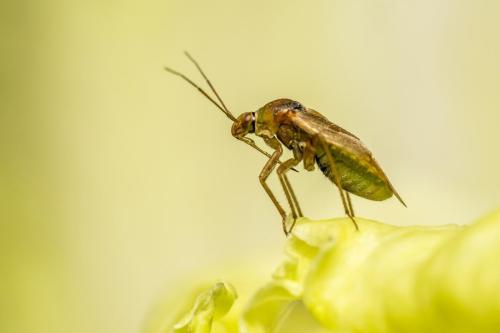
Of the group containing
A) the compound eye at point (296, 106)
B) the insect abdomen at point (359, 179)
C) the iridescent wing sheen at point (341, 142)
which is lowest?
the insect abdomen at point (359, 179)

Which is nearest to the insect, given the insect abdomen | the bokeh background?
the insect abdomen

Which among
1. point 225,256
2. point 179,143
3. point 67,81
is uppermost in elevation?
point 67,81

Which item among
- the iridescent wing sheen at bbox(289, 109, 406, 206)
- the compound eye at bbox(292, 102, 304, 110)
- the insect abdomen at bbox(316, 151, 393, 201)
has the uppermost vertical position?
the compound eye at bbox(292, 102, 304, 110)

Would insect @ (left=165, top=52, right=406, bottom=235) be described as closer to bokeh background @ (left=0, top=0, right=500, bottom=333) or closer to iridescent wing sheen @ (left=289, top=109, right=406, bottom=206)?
iridescent wing sheen @ (left=289, top=109, right=406, bottom=206)

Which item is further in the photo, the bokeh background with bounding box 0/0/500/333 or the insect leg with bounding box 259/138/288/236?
the bokeh background with bounding box 0/0/500/333

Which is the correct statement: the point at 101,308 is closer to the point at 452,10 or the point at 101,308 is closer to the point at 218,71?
the point at 218,71

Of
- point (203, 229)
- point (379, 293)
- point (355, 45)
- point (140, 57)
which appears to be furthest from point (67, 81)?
point (379, 293)

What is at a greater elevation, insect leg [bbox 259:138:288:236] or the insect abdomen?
insect leg [bbox 259:138:288:236]

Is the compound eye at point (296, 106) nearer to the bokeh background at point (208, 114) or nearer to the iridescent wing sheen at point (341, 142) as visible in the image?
the iridescent wing sheen at point (341, 142)

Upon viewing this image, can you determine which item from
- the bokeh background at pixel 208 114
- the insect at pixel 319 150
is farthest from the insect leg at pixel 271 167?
the bokeh background at pixel 208 114
